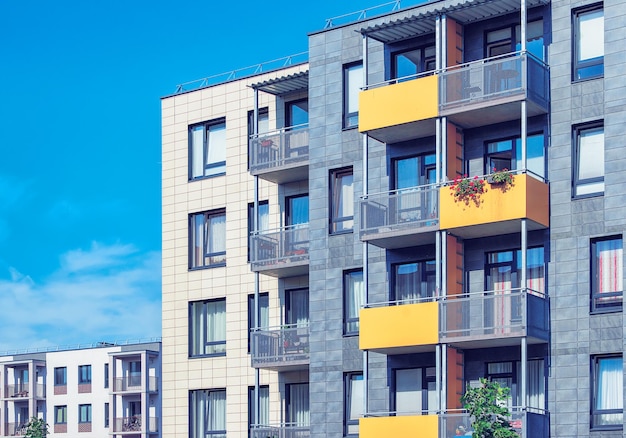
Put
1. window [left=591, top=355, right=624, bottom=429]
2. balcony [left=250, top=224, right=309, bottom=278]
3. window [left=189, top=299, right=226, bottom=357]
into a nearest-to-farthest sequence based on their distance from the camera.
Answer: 1. window [left=591, top=355, right=624, bottom=429]
2. balcony [left=250, top=224, right=309, bottom=278]
3. window [left=189, top=299, right=226, bottom=357]

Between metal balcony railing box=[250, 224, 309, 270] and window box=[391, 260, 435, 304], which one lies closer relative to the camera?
window box=[391, 260, 435, 304]

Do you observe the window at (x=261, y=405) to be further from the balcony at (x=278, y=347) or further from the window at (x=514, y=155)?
the window at (x=514, y=155)

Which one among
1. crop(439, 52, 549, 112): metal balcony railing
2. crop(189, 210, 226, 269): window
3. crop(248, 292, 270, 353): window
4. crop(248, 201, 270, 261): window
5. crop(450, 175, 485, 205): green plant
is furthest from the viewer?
crop(189, 210, 226, 269): window

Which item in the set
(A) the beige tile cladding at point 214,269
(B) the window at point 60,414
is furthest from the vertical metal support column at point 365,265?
(B) the window at point 60,414

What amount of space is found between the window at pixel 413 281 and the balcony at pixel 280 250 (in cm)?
383

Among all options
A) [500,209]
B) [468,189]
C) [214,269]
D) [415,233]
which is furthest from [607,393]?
[214,269]

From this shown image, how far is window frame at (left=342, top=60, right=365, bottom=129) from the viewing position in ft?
134

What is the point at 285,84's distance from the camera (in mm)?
43062

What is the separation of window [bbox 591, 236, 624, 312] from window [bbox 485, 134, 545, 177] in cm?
263

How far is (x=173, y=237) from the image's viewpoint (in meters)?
46.7

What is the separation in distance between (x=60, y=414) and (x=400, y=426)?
3040 inches

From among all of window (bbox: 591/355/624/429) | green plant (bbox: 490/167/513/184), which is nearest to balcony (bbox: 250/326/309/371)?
green plant (bbox: 490/167/513/184)

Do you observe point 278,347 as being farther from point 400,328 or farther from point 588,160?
point 588,160

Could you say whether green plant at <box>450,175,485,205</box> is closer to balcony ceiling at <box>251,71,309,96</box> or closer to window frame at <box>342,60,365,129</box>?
window frame at <box>342,60,365,129</box>
